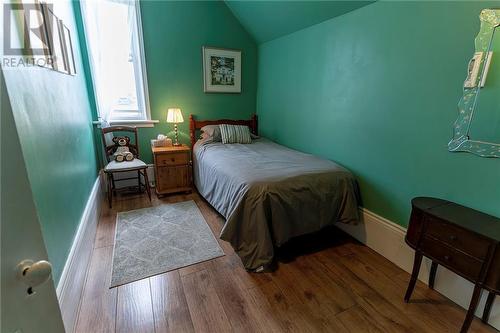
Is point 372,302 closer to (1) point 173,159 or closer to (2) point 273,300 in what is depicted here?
(2) point 273,300

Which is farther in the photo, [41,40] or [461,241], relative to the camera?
[41,40]

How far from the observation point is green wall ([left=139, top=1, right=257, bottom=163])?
3.16m

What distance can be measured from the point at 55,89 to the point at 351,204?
2433mm

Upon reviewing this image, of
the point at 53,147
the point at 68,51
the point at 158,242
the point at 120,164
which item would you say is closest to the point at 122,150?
the point at 120,164

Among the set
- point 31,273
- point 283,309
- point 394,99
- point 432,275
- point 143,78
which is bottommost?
point 283,309

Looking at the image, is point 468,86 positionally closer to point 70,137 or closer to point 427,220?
point 427,220

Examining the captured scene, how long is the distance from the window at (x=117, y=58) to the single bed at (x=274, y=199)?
1658 mm

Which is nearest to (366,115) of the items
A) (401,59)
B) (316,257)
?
(401,59)

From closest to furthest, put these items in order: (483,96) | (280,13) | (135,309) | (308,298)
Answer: (483,96) → (135,309) → (308,298) → (280,13)

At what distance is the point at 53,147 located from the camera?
4.77ft

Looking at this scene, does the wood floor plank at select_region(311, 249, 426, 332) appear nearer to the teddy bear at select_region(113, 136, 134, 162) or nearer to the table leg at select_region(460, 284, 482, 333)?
the table leg at select_region(460, 284, 482, 333)

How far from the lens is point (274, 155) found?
2686 millimetres

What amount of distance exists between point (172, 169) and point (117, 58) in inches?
61.9

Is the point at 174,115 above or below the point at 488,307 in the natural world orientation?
above
